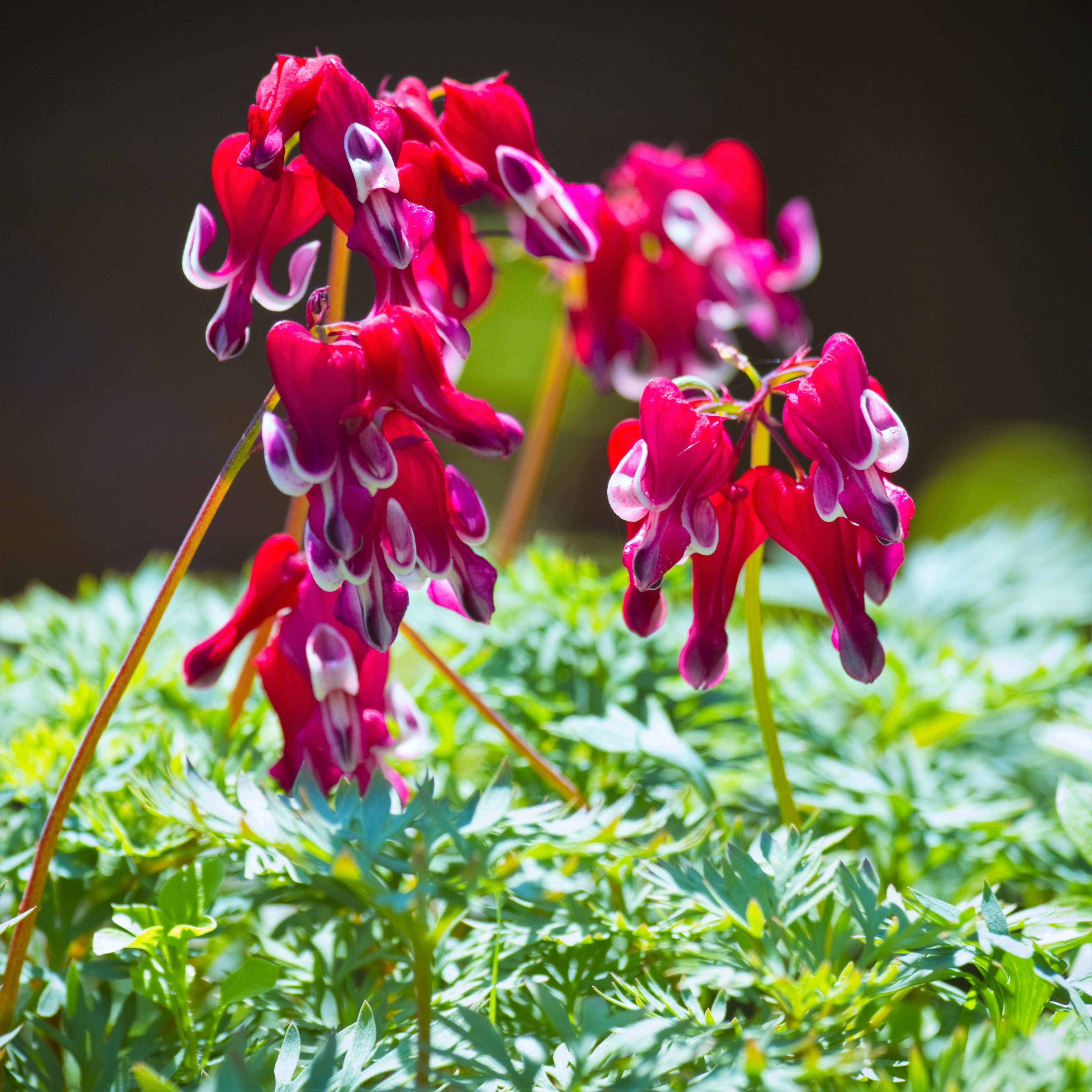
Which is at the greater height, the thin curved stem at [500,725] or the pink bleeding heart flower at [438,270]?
the pink bleeding heart flower at [438,270]

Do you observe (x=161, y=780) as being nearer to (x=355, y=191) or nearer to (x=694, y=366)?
(x=355, y=191)

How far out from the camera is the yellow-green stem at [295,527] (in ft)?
2.32

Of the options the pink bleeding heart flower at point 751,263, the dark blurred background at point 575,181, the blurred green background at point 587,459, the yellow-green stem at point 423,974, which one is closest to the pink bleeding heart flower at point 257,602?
the yellow-green stem at point 423,974

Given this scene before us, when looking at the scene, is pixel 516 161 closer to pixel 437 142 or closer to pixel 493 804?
pixel 437 142

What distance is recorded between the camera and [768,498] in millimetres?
592

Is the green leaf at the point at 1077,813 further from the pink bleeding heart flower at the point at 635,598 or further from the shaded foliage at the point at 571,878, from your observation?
the pink bleeding heart flower at the point at 635,598

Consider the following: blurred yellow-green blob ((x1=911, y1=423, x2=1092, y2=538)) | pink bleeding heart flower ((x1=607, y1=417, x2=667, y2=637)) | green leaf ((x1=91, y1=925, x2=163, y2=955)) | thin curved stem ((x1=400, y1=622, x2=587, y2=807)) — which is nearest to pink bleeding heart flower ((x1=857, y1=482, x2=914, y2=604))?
pink bleeding heart flower ((x1=607, y1=417, x2=667, y2=637))

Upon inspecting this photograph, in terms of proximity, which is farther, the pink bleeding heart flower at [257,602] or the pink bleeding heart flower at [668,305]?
the pink bleeding heart flower at [668,305]

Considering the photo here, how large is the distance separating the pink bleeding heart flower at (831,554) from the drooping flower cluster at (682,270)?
453 millimetres

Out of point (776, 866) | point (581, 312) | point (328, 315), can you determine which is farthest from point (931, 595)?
point (328, 315)

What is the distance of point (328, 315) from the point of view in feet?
2.19

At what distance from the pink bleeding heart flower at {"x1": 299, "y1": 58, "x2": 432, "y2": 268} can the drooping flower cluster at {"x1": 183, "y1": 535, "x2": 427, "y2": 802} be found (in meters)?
0.21

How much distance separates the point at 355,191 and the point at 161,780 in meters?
0.37

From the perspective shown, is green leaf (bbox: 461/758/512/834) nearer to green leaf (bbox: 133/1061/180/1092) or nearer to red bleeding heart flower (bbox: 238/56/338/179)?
green leaf (bbox: 133/1061/180/1092)
